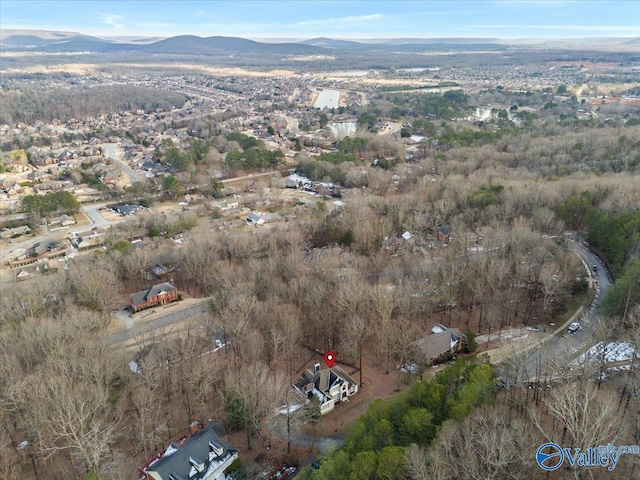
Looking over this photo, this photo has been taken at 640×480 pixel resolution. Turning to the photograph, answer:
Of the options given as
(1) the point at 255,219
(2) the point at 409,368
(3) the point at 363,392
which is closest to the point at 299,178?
(1) the point at 255,219

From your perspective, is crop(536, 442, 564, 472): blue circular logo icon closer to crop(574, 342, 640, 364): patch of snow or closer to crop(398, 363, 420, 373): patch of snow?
crop(574, 342, 640, 364): patch of snow

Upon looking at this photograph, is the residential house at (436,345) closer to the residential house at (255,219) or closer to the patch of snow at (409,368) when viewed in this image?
the patch of snow at (409,368)

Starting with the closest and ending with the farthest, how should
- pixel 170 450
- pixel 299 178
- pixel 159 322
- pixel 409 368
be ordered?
pixel 170 450, pixel 409 368, pixel 159 322, pixel 299 178

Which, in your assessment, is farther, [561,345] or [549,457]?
[561,345]

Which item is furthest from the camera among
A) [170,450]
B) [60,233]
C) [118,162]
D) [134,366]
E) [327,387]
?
[118,162]

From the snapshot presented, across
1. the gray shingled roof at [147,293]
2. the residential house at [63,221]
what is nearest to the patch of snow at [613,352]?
the gray shingled roof at [147,293]

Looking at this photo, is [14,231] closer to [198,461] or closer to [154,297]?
[154,297]

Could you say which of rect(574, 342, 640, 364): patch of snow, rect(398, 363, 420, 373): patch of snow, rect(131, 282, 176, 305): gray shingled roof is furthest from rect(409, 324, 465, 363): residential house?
rect(131, 282, 176, 305): gray shingled roof
